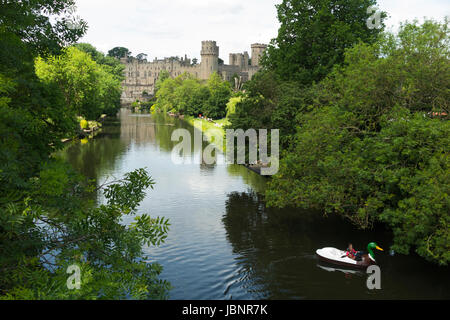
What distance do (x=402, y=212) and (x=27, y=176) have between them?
15.8 meters

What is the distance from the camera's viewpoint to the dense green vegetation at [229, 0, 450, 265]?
19.4 metres

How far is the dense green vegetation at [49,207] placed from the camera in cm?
1012

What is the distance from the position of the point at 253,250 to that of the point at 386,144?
8984 millimetres

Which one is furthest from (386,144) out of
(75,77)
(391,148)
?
(75,77)

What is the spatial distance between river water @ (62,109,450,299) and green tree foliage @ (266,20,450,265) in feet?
5.37

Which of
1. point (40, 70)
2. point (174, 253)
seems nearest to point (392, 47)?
point (174, 253)

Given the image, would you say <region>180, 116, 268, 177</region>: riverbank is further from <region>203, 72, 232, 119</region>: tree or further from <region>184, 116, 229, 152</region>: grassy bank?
<region>203, 72, 232, 119</region>: tree

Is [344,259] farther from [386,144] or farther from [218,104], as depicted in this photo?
[218,104]

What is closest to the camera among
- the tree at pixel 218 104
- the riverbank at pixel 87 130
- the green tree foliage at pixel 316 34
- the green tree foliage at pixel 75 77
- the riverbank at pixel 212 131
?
the green tree foliage at pixel 316 34

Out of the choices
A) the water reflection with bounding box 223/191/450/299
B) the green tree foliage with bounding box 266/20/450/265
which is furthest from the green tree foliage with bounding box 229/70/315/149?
the water reflection with bounding box 223/191/450/299

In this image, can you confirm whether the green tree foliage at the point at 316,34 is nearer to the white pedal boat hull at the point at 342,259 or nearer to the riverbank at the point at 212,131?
the riverbank at the point at 212,131

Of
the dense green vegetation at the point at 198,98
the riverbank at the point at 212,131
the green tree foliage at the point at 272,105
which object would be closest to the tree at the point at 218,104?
→ the dense green vegetation at the point at 198,98

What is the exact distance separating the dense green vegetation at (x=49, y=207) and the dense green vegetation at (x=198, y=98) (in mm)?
90373

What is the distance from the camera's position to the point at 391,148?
69.4ft
